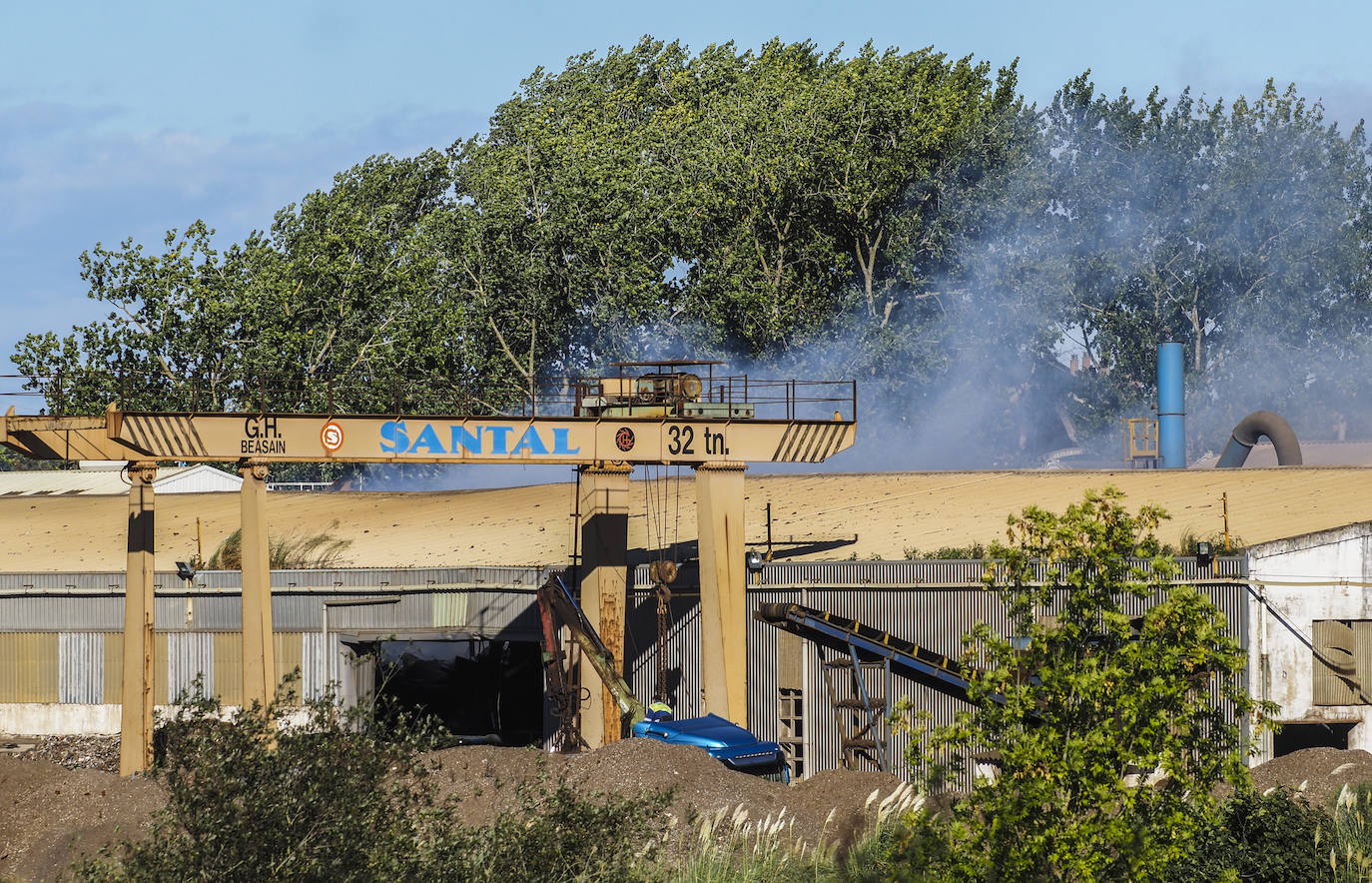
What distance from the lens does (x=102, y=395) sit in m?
57.2

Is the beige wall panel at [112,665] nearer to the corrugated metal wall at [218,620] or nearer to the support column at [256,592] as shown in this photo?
the corrugated metal wall at [218,620]

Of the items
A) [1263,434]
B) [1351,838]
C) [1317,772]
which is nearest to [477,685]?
[1317,772]

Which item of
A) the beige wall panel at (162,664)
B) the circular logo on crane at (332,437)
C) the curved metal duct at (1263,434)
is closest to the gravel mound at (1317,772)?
the circular logo on crane at (332,437)

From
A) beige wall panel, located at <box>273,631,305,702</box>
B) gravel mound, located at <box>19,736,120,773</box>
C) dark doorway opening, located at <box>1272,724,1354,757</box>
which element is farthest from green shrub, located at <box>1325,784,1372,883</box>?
gravel mound, located at <box>19,736,120,773</box>

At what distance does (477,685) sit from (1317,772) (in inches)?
912

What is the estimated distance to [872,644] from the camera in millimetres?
27203

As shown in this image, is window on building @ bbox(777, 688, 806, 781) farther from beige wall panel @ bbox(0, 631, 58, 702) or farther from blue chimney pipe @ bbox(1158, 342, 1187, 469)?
blue chimney pipe @ bbox(1158, 342, 1187, 469)

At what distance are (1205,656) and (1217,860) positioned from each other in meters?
6.07

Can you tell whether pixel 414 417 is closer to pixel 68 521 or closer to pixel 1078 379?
pixel 68 521

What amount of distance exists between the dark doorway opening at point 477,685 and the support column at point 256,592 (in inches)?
375

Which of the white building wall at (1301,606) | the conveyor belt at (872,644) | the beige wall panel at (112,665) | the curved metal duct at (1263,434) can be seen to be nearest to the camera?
the white building wall at (1301,606)

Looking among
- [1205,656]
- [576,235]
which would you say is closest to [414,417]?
[1205,656]

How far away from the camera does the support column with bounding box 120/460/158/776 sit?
27328mm

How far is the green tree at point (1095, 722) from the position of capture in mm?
11445
